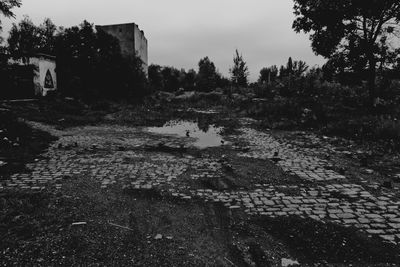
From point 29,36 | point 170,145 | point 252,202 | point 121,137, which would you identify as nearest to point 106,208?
point 252,202

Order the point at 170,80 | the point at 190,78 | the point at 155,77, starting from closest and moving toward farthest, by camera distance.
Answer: the point at 155,77, the point at 170,80, the point at 190,78

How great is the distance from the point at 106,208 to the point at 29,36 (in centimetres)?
4325

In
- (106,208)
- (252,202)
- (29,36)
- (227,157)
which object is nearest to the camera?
(106,208)

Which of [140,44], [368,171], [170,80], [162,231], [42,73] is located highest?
[140,44]

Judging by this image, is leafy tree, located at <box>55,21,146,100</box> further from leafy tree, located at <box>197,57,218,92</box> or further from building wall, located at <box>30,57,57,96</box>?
leafy tree, located at <box>197,57,218,92</box>

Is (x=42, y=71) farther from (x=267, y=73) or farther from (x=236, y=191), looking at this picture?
(x=267, y=73)

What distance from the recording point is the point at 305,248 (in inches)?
138

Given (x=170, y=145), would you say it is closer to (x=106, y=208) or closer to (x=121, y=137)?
(x=121, y=137)

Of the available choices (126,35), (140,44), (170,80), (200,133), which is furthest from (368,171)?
(170,80)

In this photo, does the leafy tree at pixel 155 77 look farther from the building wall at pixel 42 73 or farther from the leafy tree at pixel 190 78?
the building wall at pixel 42 73

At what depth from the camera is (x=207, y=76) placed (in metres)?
47.3

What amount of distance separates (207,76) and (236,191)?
43420mm

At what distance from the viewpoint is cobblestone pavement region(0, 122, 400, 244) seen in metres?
4.42

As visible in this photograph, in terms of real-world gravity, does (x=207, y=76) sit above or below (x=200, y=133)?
above
